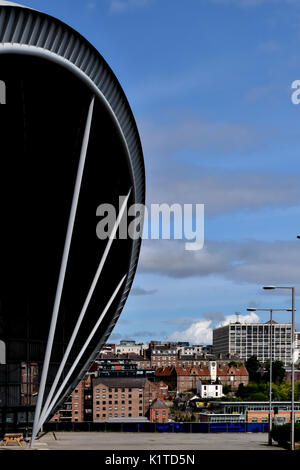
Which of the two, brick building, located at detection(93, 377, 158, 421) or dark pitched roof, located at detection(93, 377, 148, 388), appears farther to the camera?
dark pitched roof, located at detection(93, 377, 148, 388)

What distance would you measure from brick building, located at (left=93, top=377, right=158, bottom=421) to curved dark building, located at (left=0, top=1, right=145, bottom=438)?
115122 mm

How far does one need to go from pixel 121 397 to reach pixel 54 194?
127633 millimetres

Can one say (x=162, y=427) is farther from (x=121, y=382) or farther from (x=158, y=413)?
(x=121, y=382)

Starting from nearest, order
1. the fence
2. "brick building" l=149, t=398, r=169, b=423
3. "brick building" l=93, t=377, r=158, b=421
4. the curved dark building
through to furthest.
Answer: the curved dark building, the fence, "brick building" l=149, t=398, r=169, b=423, "brick building" l=93, t=377, r=158, b=421

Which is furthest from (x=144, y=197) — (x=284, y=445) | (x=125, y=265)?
(x=284, y=445)

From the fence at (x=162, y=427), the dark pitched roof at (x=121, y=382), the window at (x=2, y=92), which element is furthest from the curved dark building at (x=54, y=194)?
the dark pitched roof at (x=121, y=382)

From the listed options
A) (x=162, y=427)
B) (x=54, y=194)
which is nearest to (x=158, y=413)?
(x=162, y=427)

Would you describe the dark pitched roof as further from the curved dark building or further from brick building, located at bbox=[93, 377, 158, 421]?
the curved dark building

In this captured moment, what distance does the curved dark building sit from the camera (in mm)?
28141

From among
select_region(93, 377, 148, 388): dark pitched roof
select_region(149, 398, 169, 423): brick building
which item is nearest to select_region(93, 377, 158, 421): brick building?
select_region(93, 377, 148, 388): dark pitched roof

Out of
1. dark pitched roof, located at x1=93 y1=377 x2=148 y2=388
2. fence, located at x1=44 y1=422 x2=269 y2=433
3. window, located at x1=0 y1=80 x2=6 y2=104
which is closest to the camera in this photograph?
window, located at x1=0 y1=80 x2=6 y2=104

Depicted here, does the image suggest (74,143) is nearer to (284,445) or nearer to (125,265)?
(125,265)

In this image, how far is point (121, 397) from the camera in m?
160

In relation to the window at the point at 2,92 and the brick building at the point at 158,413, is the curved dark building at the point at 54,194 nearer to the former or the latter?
the window at the point at 2,92
